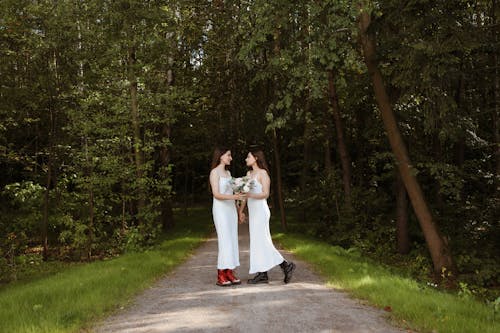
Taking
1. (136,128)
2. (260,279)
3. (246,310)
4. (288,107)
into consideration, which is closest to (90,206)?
(136,128)

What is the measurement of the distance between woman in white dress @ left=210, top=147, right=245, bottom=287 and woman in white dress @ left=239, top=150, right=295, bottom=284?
0.93 feet

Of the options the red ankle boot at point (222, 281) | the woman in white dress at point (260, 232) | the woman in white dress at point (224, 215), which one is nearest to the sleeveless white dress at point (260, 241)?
the woman in white dress at point (260, 232)

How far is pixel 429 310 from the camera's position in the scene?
5.62 meters

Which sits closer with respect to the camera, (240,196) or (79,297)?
(79,297)

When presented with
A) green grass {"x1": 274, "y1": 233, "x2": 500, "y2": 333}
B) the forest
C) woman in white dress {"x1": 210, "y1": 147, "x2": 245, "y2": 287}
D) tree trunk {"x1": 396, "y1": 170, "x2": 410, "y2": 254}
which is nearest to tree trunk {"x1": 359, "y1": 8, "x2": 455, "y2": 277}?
the forest

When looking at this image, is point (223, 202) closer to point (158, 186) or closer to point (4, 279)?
point (158, 186)

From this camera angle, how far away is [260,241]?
7.97 m

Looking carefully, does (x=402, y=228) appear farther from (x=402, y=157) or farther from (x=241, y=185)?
(x=241, y=185)

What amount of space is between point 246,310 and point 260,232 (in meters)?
2.33

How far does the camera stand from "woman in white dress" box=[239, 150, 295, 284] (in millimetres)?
7809

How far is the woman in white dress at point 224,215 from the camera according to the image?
772cm

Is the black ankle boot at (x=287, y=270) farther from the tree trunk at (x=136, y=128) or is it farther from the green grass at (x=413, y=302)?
the tree trunk at (x=136, y=128)

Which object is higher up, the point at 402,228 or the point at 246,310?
the point at 246,310

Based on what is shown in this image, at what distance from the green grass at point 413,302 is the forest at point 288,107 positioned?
1.23 metres
